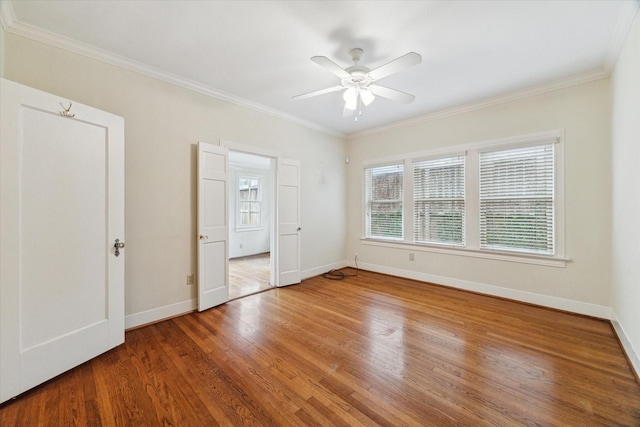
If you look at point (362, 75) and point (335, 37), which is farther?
point (362, 75)

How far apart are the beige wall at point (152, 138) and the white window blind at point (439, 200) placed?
284 cm

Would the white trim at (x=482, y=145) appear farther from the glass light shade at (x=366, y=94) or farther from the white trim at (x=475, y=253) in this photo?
the glass light shade at (x=366, y=94)

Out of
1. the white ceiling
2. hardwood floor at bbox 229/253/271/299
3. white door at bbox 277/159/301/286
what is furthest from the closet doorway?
the white ceiling

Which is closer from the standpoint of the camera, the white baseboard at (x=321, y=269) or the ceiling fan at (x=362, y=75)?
the ceiling fan at (x=362, y=75)

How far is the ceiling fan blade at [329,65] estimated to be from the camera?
6.88ft

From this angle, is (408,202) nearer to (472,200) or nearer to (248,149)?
(472,200)

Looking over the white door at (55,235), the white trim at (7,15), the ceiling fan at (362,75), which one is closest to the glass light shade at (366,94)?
the ceiling fan at (362,75)

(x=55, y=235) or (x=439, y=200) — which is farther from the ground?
(x=439, y=200)

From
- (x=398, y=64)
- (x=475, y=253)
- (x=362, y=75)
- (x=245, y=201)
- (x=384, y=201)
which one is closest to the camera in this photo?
(x=398, y=64)

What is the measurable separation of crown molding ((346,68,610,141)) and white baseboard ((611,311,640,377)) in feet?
8.51

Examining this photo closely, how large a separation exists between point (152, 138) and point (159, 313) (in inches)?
77.0

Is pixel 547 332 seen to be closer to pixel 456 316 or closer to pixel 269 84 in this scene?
pixel 456 316

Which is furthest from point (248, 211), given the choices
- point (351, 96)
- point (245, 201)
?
point (351, 96)

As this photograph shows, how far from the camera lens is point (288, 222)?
14.0ft
